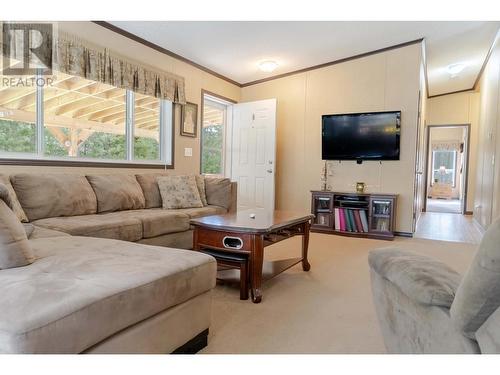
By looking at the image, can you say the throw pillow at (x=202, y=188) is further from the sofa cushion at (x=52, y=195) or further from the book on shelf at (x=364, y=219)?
the book on shelf at (x=364, y=219)

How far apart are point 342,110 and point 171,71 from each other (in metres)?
2.64

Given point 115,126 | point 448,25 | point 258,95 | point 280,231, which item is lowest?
point 280,231

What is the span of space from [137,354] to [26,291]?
457 mm

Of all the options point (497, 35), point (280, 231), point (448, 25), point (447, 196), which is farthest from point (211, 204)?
point (447, 196)

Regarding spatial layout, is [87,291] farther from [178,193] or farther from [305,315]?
→ [178,193]

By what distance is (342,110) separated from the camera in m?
5.27

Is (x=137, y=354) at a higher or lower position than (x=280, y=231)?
lower

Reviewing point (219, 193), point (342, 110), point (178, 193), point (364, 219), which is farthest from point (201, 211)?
point (342, 110)

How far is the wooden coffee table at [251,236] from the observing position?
2301mm

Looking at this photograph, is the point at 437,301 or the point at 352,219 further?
the point at 352,219

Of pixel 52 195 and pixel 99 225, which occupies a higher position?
pixel 52 195

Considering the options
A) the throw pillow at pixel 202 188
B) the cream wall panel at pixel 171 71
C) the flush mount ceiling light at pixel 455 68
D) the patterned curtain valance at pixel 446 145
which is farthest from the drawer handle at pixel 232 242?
the patterned curtain valance at pixel 446 145

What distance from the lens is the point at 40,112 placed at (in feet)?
10.6

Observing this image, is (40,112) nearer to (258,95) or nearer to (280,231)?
(280,231)
